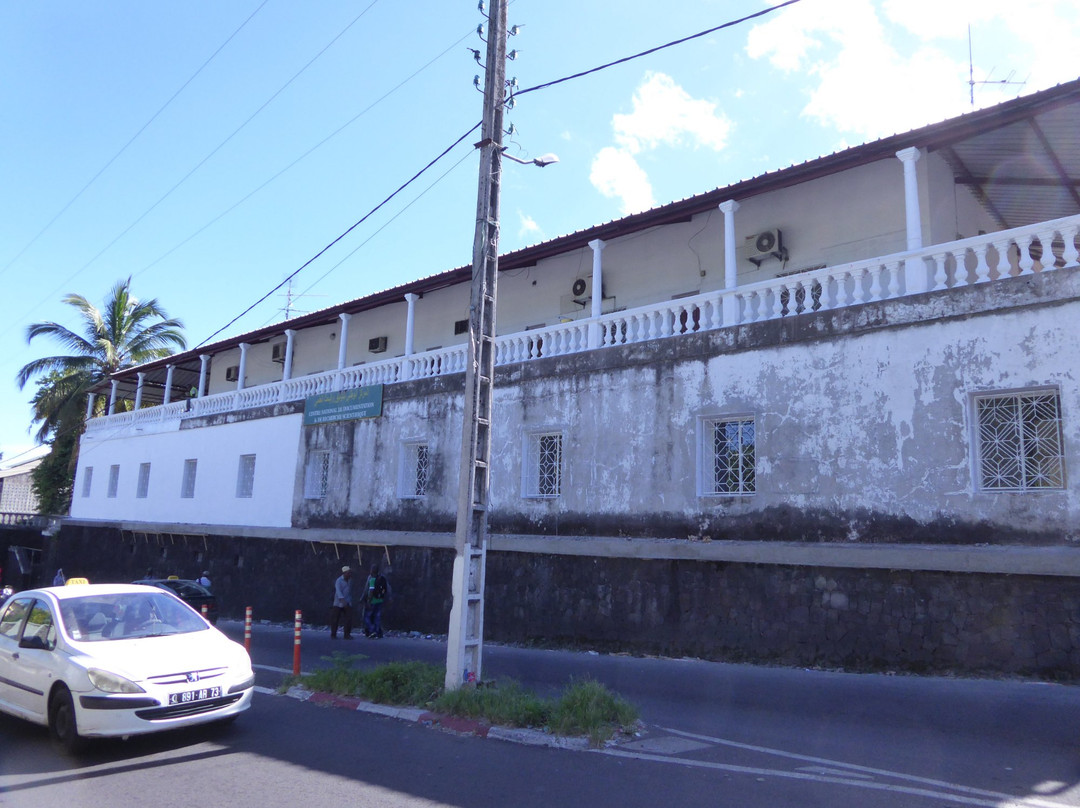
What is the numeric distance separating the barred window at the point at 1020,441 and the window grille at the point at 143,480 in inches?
992

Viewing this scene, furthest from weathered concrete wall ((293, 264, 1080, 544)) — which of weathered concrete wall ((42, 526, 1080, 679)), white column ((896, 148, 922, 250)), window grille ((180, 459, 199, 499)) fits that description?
window grille ((180, 459, 199, 499))

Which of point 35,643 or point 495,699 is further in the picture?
point 495,699

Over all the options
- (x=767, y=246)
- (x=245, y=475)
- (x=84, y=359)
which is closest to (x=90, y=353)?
(x=84, y=359)

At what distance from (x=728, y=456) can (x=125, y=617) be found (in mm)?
8525

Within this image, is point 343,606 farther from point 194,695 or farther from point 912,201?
point 912,201

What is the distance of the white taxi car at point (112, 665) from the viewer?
6996mm

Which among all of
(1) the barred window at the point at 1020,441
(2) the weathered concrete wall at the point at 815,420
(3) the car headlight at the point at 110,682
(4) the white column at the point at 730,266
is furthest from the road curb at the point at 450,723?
(4) the white column at the point at 730,266

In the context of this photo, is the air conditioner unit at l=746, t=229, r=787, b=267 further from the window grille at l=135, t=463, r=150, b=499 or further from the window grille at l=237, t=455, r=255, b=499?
the window grille at l=135, t=463, r=150, b=499

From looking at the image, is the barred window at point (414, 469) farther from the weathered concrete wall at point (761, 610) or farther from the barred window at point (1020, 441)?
the barred window at point (1020, 441)

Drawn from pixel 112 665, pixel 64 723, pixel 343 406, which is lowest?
pixel 64 723

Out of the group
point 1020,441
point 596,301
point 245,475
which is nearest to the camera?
point 1020,441

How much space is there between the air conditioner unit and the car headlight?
41.5ft

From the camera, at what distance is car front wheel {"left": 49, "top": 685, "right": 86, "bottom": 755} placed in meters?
7.02

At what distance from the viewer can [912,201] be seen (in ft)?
38.5
